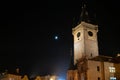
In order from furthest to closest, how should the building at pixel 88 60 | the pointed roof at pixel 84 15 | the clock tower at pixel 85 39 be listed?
the pointed roof at pixel 84 15 < the clock tower at pixel 85 39 < the building at pixel 88 60

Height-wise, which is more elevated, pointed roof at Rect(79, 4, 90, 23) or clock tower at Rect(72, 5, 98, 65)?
pointed roof at Rect(79, 4, 90, 23)

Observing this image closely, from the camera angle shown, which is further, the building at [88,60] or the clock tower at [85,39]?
the clock tower at [85,39]

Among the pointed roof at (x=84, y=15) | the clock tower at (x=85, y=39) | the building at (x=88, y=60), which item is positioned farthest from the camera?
the pointed roof at (x=84, y=15)

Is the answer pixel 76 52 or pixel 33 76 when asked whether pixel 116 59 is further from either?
pixel 33 76

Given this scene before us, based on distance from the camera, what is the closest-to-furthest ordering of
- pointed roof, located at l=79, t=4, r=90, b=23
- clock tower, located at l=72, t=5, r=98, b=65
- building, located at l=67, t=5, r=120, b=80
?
building, located at l=67, t=5, r=120, b=80 < clock tower, located at l=72, t=5, r=98, b=65 < pointed roof, located at l=79, t=4, r=90, b=23

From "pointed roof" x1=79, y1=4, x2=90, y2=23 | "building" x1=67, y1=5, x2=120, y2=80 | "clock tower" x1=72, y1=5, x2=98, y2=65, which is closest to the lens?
"building" x1=67, y1=5, x2=120, y2=80

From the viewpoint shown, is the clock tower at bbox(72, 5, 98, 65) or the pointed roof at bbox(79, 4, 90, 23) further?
the pointed roof at bbox(79, 4, 90, 23)

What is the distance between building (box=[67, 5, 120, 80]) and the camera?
263 feet

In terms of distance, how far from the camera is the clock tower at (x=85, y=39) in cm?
10229

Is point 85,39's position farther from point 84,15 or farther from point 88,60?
point 88,60

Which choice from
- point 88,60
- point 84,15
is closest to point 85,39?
point 84,15

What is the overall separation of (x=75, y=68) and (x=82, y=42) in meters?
15.3

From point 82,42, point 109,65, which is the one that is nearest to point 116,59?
point 109,65

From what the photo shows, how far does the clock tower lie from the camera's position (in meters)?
102
